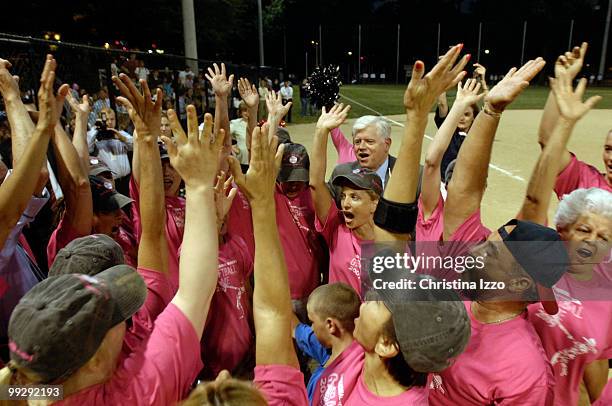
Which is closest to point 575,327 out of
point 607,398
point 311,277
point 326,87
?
point 607,398

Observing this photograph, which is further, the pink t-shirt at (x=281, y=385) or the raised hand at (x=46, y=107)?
the raised hand at (x=46, y=107)

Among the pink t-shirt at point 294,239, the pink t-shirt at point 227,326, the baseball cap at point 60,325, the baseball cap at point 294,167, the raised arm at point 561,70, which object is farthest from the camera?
the baseball cap at point 294,167

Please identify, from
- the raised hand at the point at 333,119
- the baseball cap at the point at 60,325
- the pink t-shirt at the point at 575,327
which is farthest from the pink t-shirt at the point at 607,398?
the raised hand at the point at 333,119

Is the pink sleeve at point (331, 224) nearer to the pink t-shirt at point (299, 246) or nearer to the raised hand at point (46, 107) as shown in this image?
the pink t-shirt at point (299, 246)

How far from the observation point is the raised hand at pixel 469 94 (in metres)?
2.79

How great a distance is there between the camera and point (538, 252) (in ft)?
6.18

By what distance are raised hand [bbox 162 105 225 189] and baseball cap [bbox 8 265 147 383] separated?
49 centimetres

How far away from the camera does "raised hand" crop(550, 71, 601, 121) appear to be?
94.2 inches

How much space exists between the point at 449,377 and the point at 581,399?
1063 mm

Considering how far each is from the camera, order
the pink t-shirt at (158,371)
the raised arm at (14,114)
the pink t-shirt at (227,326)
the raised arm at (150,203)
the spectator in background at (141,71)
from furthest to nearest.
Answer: the spectator in background at (141,71)
the pink t-shirt at (227,326)
the raised arm at (14,114)
the raised arm at (150,203)
the pink t-shirt at (158,371)

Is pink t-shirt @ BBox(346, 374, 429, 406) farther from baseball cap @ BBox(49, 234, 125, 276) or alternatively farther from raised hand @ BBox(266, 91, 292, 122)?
raised hand @ BBox(266, 91, 292, 122)

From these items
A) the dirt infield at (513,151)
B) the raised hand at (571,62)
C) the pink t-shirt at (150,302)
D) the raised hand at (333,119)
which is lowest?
the dirt infield at (513,151)

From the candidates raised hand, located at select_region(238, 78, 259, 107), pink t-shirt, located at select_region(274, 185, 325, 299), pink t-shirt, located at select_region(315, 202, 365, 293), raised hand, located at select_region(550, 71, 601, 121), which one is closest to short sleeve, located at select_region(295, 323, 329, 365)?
pink t-shirt, located at select_region(315, 202, 365, 293)

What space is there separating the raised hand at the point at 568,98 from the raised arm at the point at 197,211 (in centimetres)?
190
